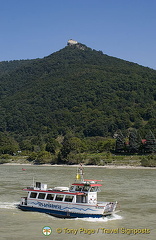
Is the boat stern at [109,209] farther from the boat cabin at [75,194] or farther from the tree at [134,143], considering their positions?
the tree at [134,143]

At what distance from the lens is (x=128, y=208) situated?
38.8 m

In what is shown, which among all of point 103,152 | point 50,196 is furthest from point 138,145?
point 50,196

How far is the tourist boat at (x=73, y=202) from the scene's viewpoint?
33312 millimetres

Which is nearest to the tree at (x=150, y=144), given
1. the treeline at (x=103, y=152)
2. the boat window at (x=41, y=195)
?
the treeline at (x=103, y=152)

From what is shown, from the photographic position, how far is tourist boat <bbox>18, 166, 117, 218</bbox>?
33312 mm

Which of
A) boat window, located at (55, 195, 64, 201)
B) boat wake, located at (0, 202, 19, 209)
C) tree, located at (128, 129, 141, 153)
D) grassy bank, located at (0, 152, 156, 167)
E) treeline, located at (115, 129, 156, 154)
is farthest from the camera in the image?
tree, located at (128, 129, 141, 153)

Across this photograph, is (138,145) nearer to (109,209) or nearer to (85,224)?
(109,209)

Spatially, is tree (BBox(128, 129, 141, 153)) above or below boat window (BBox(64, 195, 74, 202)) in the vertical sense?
above

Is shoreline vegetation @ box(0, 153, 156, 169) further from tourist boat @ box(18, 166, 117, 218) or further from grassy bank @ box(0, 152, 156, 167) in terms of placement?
tourist boat @ box(18, 166, 117, 218)

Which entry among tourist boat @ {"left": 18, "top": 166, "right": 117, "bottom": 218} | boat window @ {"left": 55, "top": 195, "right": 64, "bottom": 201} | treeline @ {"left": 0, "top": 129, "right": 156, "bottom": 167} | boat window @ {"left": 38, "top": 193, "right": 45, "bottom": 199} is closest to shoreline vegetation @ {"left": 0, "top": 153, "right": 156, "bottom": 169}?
treeline @ {"left": 0, "top": 129, "right": 156, "bottom": 167}

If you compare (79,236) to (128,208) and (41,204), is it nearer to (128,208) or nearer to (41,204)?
(41,204)

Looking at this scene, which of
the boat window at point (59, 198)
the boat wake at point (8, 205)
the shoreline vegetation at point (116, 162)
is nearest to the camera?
the boat window at point (59, 198)

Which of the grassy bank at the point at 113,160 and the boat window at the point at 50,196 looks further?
the grassy bank at the point at 113,160

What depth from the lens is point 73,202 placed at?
3416cm
